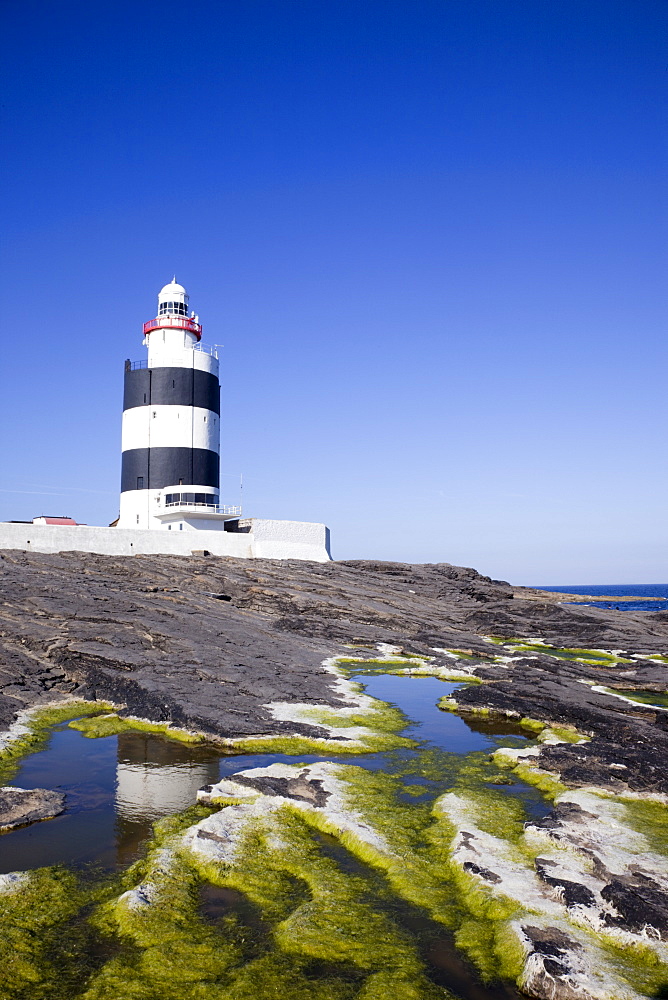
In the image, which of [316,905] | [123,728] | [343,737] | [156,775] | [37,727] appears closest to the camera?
[316,905]

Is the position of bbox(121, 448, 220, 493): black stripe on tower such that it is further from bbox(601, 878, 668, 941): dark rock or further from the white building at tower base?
bbox(601, 878, 668, 941): dark rock

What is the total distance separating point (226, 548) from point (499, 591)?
20.1m

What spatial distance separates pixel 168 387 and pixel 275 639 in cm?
2690

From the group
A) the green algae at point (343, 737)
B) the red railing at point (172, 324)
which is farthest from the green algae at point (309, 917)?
the red railing at point (172, 324)

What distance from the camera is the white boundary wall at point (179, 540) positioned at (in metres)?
39.5

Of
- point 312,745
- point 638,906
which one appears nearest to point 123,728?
point 312,745

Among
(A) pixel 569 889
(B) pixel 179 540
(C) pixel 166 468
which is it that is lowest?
(A) pixel 569 889

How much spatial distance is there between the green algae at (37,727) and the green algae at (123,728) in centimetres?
68

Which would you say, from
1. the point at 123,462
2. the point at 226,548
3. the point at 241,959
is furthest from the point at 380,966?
the point at 123,462

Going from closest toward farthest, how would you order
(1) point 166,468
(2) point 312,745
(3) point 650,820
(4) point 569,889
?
(4) point 569,889, (3) point 650,820, (2) point 312,745, (1) point 166,468

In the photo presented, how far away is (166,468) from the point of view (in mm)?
49500

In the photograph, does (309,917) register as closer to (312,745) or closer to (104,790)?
(104,790)

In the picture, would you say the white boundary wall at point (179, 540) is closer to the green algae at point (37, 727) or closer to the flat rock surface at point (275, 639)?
the flat rock surface at point (275, 639)

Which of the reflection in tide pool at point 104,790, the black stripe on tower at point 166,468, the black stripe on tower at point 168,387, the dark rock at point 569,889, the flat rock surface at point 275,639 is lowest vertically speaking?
the dark rock at point 569,889
